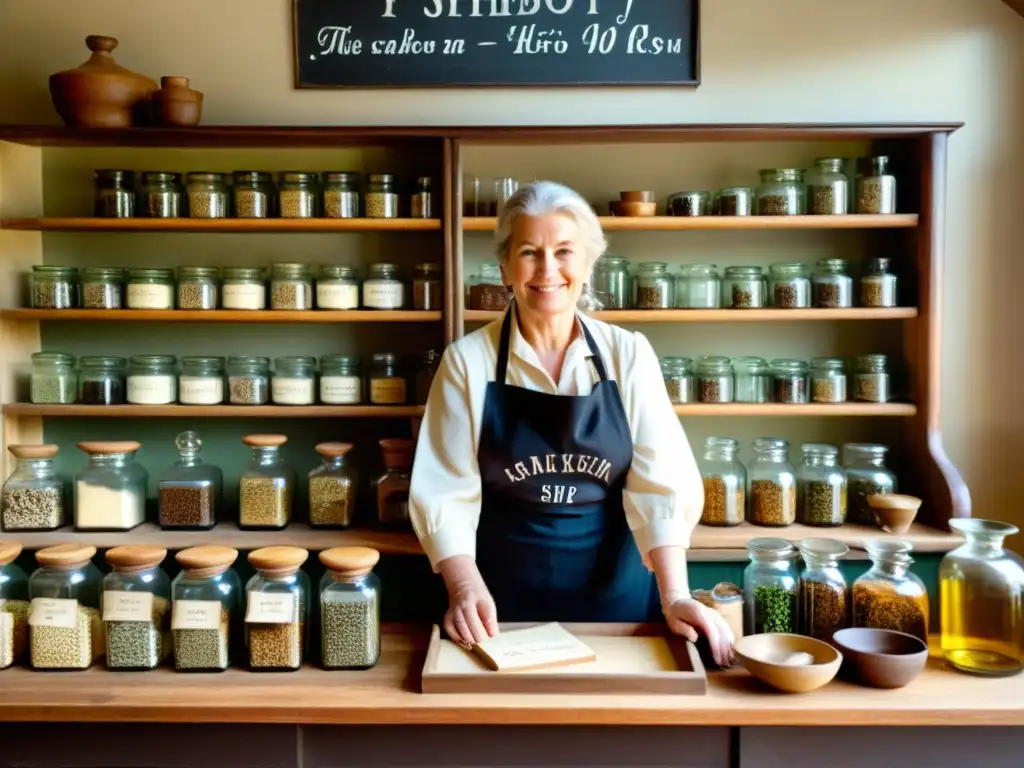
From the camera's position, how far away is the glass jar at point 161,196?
261 cm

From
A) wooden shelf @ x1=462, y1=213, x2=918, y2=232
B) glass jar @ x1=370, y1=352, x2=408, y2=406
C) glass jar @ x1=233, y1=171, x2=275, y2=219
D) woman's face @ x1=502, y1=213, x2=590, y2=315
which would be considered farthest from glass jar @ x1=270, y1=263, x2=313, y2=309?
woman's face @ x1=502, y1=213, x2=590, y2=315

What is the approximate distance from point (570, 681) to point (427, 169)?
69.3 inches

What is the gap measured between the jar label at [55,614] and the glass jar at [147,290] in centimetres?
121

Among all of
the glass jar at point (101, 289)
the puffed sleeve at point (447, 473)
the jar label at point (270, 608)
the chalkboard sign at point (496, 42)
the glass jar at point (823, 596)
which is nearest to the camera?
the jar label at point (270, 608)

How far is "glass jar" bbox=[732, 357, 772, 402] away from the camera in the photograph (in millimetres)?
2680

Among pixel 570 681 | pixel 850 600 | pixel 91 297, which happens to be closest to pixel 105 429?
pixel 91 297

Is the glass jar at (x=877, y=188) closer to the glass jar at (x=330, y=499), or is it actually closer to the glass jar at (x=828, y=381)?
the glass jar at (x=828, y=381)

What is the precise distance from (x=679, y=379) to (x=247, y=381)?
1.21 meters

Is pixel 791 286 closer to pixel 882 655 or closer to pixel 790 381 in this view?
pixel 790 381

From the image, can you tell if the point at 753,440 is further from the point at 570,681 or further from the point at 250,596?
the point at 250,596

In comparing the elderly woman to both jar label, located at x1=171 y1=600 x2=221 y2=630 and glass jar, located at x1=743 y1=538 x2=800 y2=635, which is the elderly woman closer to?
glass jar, located at x1=743 y1=538 x2=800 y2=635

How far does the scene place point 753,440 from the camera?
2.82 meters

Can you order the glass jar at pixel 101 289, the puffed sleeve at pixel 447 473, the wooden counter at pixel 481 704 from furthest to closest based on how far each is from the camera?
the glass jar at pixel 101 289 → the puffed sleeve at pixel 447 473 → the wooden counter at pixel 481 704

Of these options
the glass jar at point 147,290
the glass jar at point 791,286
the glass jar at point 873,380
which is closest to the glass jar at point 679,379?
the glass jar at point 791,286
